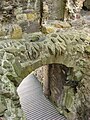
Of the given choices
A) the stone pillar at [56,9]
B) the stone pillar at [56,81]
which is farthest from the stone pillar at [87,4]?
the stone pillar at [56,81]

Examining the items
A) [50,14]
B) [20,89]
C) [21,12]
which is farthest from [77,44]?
[20,89]

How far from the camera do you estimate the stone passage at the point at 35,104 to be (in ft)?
22.5

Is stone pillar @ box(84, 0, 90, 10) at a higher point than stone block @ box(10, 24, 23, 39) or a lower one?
higher

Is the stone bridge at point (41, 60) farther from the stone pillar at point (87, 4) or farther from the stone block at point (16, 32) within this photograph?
the stone pillar at point (87, 4)

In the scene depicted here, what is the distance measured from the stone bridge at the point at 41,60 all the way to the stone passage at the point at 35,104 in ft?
2.26

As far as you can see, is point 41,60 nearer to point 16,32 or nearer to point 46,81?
point 16,32

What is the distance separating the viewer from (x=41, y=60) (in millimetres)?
5324

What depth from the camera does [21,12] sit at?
5.70 meters

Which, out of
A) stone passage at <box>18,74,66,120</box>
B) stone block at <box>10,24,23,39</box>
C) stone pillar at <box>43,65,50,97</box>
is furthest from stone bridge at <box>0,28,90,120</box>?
stone pillar at <box>43,65,50,97</box>

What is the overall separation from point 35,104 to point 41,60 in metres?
2.50

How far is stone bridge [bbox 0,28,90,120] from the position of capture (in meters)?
4.48

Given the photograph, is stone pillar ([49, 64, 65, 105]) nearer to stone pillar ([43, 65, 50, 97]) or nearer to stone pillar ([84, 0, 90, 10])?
stone pillar ([43, 65, 50, 97])

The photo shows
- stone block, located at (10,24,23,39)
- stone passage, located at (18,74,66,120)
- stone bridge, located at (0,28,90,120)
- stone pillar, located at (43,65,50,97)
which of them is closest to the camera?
stone bridge, located at (0,28,90,120)

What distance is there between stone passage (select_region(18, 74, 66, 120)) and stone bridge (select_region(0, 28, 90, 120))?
69 centimetres
